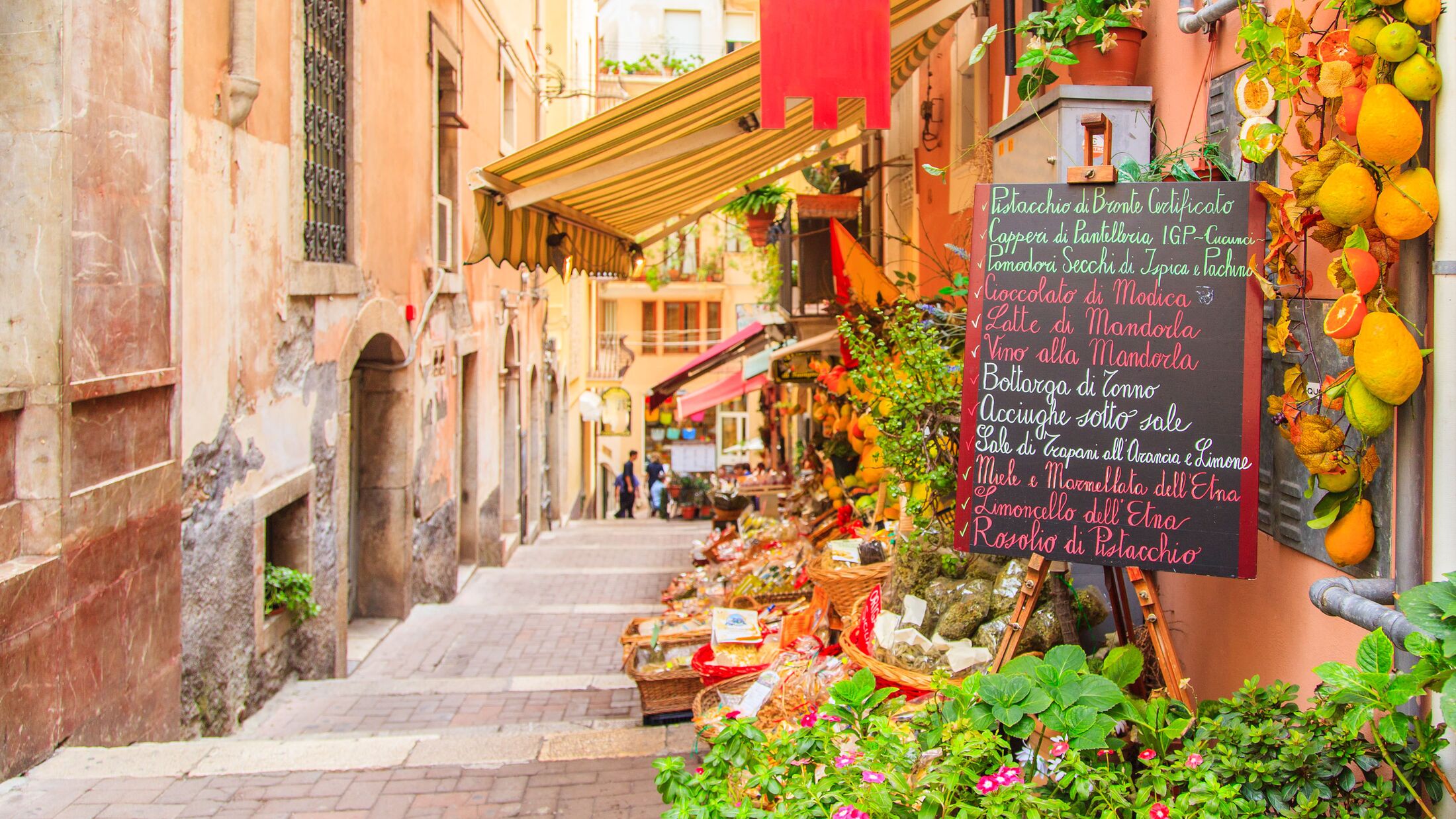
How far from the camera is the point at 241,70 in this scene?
623 cm

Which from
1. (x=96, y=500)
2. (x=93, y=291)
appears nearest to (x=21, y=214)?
(x=93, y=291)

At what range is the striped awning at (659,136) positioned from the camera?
17.8ft

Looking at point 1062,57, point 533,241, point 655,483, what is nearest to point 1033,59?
point 1062,57

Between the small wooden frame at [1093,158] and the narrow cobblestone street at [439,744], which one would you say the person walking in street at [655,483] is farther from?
the small wooden frame at [1093,158]

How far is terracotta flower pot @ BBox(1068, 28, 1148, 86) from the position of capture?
4.05 metres

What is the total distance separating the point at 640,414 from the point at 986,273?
3216 centimetres

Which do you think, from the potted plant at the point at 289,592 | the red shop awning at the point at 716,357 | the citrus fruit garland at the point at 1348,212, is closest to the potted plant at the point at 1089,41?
the citrus fruit garland at the point at 1348,212

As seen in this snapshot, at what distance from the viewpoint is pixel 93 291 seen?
4801 millimetres

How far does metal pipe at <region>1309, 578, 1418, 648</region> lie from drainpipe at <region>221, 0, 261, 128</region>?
5871mm

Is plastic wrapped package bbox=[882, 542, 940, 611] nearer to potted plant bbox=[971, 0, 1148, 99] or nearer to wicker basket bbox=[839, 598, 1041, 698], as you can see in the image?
wicker basket bbox=[839, 598, 1041, 698]

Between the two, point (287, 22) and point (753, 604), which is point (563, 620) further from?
point (287, 22)

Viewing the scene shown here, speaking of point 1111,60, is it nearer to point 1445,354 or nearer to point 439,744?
point 1445,354

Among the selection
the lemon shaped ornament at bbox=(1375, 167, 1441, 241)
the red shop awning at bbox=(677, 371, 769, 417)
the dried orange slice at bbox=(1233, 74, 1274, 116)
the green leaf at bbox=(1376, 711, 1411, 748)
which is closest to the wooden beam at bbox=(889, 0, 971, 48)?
the dried orange slice at bbox=(1233, 74, 1274, 116)

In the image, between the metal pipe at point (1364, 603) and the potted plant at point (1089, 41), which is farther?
the potted plant at point (1089, 41)
